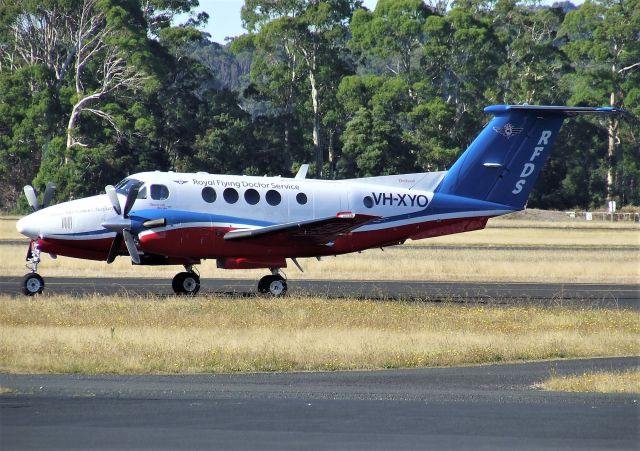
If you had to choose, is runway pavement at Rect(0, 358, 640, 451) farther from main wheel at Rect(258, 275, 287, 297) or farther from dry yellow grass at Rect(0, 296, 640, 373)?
main wheel at Rect(258, 275, 287, 297)

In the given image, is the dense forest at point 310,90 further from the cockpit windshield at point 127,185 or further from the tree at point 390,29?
the cockpit windshield at point 127,185

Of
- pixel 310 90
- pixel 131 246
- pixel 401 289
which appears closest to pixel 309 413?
pixel 131 246

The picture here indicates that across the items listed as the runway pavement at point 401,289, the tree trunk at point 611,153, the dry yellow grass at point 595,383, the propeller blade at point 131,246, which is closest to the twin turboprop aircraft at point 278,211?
the propeller blade at point 131,246

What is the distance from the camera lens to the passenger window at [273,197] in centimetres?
2881

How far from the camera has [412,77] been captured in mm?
99625

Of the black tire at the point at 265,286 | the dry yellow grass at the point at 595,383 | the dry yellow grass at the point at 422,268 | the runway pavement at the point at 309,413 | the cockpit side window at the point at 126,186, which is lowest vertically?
the dry yellow grass at the point at 422,268

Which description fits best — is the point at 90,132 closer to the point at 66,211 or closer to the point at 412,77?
the point at 412,77

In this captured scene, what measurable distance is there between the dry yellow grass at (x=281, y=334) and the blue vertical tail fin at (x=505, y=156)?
4491 mm

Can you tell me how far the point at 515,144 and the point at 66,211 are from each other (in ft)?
39.6

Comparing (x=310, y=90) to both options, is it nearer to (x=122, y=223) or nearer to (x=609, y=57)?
(x=609, y=57)

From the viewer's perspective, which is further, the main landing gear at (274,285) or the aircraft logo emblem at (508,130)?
the aircraft logo emblem at (508,130)

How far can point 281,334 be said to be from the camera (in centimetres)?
2142

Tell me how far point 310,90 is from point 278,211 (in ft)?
226

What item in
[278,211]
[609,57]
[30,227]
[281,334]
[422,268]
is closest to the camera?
[281,334]
